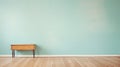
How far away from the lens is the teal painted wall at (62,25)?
273 inches

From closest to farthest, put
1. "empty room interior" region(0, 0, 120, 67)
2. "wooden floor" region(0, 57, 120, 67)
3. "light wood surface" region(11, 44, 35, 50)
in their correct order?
1. "wooden floor" region(0, 57, 120, 67)
2. "light wood surface" region(11, 44, 35, 50)
3. "empty room interior" region(0, 0, 120, 67)

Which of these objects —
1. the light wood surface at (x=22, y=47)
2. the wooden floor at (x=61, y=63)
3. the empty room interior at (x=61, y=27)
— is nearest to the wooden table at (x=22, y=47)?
the light wood surface at (x=22, y=47)

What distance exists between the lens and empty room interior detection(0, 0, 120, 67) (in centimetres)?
692

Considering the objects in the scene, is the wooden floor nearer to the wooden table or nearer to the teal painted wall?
the wooden table

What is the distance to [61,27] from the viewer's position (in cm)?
696

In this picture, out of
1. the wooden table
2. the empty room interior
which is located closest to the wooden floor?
the wooden table

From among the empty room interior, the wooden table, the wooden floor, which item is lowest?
the wooden floor

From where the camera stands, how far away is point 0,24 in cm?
693

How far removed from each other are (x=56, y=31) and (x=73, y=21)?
732mm

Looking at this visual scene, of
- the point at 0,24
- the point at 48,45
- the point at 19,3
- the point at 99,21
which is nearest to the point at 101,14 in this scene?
the point at 99,21

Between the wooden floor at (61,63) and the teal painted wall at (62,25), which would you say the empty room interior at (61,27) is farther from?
the wooden floor at (61,63)

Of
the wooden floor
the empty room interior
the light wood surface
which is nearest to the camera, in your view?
the wooden floor

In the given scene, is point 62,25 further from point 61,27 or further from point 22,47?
point 22,47

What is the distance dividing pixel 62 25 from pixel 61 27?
0.27 ft
